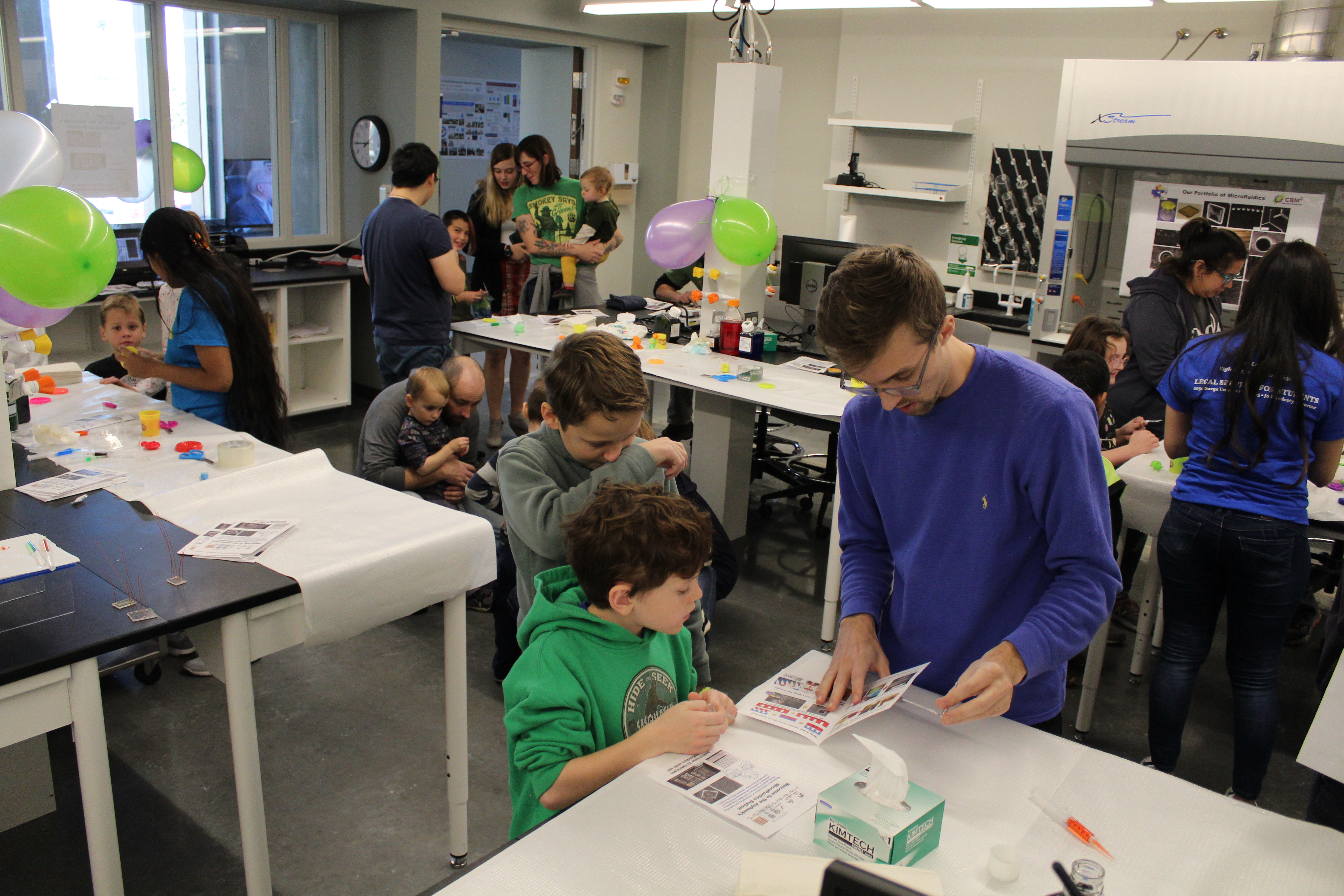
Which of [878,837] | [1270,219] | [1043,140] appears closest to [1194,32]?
[1043,140]

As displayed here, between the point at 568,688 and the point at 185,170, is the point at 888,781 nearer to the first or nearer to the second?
the point at 568,688

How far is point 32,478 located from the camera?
2436mm

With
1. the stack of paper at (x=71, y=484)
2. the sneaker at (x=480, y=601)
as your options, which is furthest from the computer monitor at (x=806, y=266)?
the stack of paper at (x=71, y=484)

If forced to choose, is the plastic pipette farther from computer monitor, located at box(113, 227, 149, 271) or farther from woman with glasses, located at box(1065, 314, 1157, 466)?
computer monitor, located at box(113, 227, 149, 271)

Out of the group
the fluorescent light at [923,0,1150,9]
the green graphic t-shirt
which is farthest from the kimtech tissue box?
the green graphic t-shirt

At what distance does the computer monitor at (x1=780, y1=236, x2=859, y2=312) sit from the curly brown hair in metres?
3.21

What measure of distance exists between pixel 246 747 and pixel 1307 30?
17.7 feet

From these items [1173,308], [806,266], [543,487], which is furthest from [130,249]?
[1173,308]

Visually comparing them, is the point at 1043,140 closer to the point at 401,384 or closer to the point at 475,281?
the point at 475,281

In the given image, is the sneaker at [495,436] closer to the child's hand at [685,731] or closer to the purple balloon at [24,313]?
the purple balloon at [24,313]

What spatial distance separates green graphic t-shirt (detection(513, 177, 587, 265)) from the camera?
18.0 ft

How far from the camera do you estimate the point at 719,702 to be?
150 centimetres

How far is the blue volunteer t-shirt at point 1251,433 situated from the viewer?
227cm

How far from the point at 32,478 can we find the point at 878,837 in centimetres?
227
